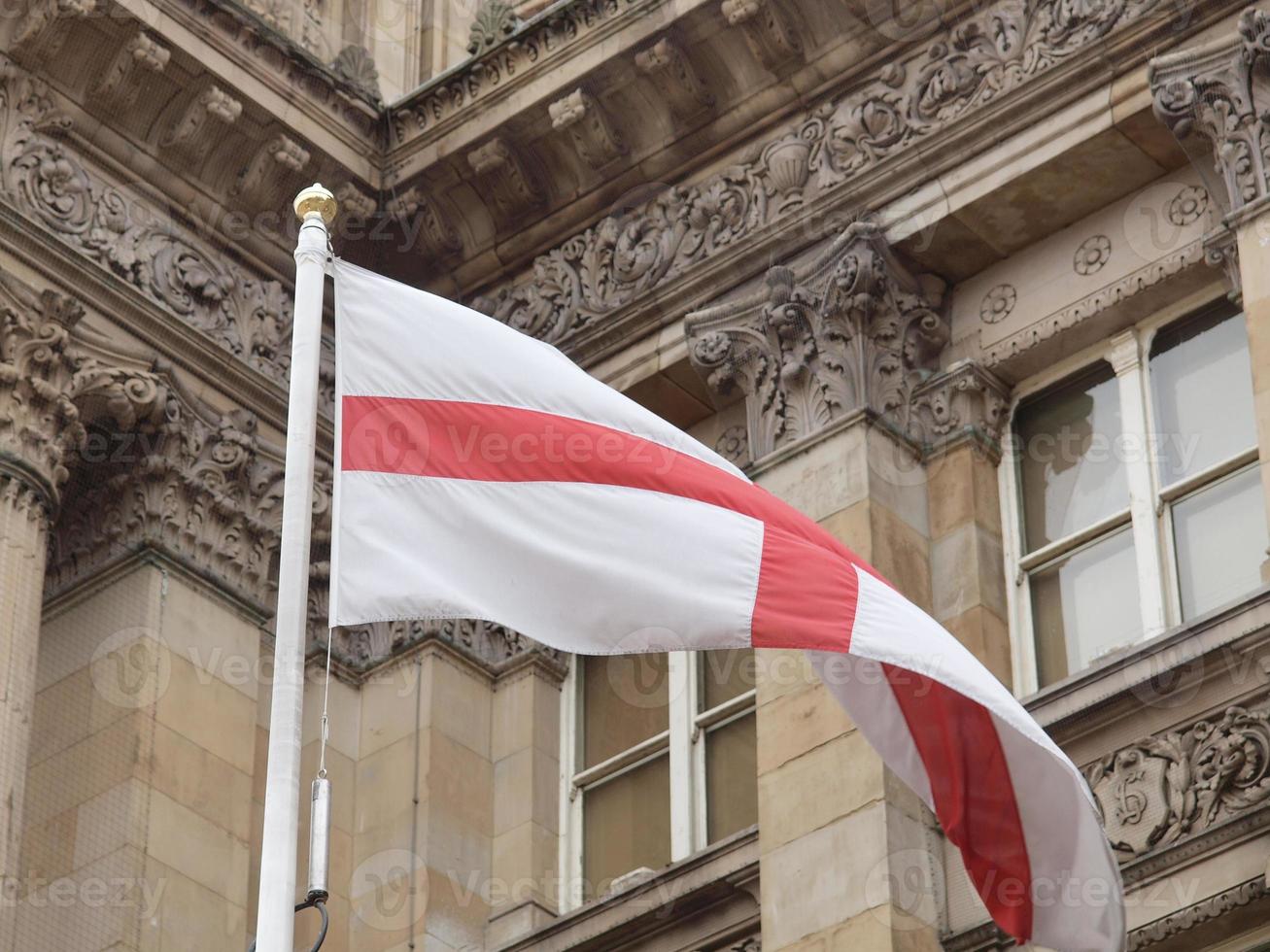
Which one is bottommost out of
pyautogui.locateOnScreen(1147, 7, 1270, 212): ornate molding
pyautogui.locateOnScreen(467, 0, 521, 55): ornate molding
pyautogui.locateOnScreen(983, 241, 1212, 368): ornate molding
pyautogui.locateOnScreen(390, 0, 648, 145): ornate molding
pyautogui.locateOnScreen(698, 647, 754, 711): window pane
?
pyautogui.locateOnScreen(698, 647, 754, 711): window pane

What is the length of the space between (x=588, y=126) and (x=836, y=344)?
298cm

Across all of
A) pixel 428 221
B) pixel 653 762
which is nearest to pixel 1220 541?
pixel 653 762

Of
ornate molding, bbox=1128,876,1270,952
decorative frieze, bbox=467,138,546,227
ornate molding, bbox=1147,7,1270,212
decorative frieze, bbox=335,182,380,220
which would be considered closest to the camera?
ornate molding, bbox=1128,876,1270,952

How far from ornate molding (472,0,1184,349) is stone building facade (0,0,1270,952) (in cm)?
3

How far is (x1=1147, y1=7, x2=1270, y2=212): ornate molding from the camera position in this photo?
22141 mm

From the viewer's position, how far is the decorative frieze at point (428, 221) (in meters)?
26.3

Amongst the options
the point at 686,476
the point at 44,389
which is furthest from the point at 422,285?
the point at 686,476

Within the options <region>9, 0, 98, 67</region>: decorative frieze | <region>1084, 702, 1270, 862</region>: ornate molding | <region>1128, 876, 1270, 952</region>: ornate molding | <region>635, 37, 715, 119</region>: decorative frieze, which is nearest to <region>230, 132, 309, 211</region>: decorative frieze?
<region>9, 0, 98, 67</region>: decorative frieze

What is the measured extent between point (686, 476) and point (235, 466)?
711 centimetres

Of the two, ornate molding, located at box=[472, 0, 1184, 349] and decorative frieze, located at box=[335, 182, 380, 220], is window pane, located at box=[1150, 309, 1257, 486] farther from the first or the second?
decorative frieze, located at box=[335, 182, 380, 220]

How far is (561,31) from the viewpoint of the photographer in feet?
84.0

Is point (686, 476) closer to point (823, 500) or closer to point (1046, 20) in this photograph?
point (823, 500)

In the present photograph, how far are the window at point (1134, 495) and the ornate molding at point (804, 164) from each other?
204 cm

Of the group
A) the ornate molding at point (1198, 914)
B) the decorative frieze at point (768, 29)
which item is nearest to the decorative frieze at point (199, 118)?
the decorative frieze at point (768, 29)
